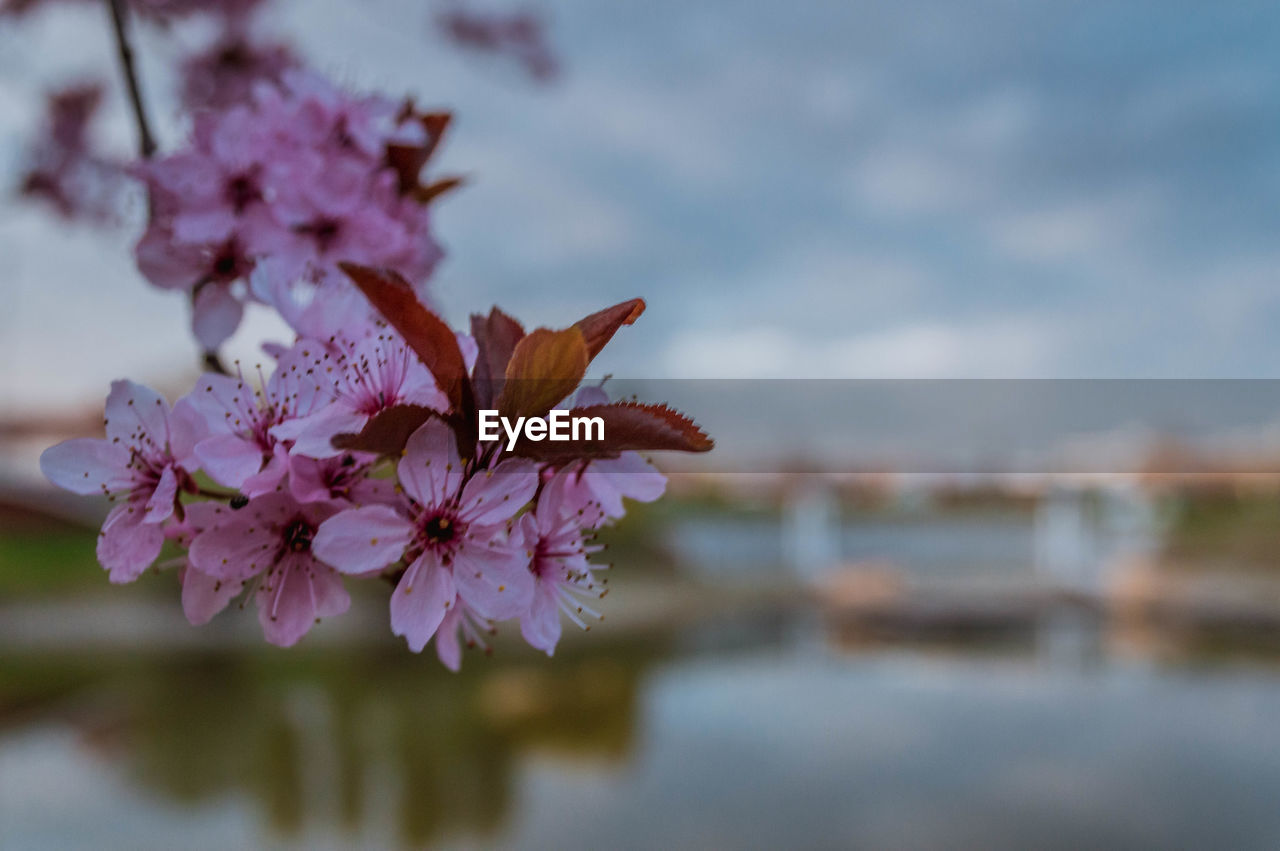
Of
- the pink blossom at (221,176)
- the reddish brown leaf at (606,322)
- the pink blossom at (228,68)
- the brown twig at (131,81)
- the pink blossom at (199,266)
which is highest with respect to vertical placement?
the pink blossom at (228,68)

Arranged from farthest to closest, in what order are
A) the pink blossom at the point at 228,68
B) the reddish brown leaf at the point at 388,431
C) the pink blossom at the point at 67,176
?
1. the pink blossom at the point at 67,176
2. the pink blossom at the point at 228,68
3. the reddish brown leaf at the point at 388,431

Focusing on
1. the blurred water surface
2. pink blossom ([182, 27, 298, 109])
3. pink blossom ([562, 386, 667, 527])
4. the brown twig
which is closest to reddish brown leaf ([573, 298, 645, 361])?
pink blossom ([562, 386, 667, 527])

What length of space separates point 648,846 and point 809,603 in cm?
304

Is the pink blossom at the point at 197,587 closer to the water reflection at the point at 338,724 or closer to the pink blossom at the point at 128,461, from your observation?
the pink blossom at the point at 128,461

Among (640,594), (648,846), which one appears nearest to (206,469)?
(648,846)

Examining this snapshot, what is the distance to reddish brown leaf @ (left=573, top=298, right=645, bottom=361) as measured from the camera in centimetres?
27

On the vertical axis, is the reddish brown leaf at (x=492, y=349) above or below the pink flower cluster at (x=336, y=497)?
above

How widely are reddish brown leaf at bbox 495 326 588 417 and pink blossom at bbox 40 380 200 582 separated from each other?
106 millimetres

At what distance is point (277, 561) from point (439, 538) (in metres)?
0.05

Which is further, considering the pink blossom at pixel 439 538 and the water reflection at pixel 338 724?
the water reflection at pixel 338 724

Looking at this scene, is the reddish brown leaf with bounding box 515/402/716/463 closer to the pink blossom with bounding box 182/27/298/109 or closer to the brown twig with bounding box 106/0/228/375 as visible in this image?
the brown twig with bounding box 106/0/228/375

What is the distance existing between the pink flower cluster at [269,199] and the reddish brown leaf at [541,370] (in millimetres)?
172

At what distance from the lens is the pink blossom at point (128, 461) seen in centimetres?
27

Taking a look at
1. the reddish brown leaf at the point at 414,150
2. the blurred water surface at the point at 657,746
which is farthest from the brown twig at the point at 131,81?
the blurred water surface at the point at 657,746
